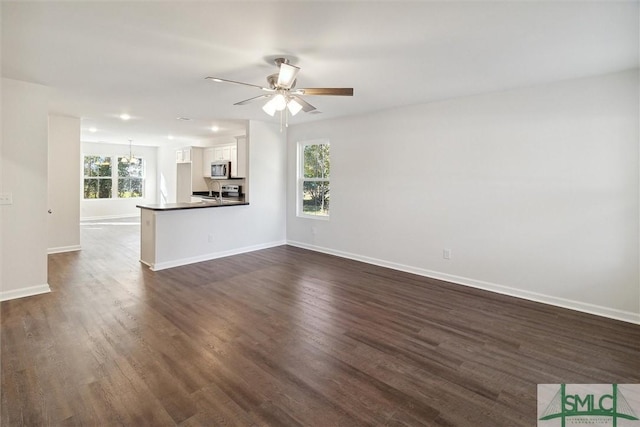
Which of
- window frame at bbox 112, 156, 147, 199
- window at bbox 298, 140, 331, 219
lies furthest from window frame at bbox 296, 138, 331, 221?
window frame at bbox 112, 156, 147, 199

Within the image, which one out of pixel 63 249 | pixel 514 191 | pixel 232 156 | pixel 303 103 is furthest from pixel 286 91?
pixel 63 249

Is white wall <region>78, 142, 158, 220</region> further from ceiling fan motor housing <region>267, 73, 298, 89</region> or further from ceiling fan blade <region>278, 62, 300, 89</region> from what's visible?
ceiling fan blade <region>278, 62, 300, 89</region>

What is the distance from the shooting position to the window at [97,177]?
955 centimetres

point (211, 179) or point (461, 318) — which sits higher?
point (211, 179)

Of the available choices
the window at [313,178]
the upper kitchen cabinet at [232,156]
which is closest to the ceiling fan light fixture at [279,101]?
the window at [313,178]

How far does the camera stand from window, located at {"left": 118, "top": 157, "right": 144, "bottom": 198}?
1023cm

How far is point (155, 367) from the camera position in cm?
231

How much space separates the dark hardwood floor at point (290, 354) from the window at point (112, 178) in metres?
6.58

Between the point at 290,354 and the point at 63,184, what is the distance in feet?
18.9

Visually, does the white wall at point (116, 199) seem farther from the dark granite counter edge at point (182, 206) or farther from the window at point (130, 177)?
the dark granite counter edge at point (182, 206)

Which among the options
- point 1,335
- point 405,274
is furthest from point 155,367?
point 405,274

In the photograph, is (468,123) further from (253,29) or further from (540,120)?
(253,29)

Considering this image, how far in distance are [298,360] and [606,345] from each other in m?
2.59

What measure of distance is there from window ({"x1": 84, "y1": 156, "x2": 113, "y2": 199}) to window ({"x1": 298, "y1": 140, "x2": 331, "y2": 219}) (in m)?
7.11
